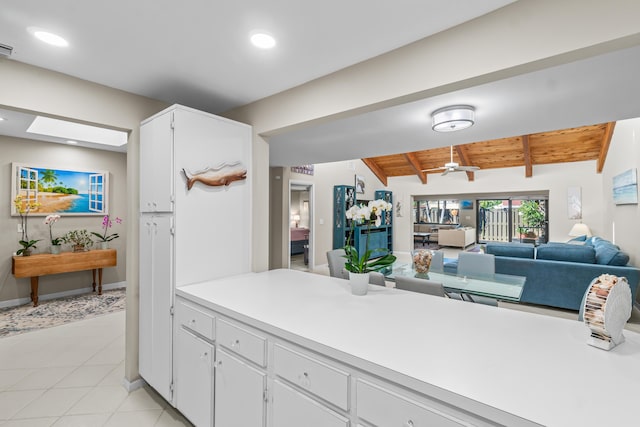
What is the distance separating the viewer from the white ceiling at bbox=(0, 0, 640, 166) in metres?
1.36

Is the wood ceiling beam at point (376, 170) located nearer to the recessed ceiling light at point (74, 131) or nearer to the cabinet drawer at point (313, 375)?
the recessed ceiling light at point (74, 131)

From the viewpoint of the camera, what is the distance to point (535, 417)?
2.47 feet

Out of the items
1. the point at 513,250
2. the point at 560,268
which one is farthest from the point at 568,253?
the point at 513,250

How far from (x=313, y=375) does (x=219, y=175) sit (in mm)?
1569

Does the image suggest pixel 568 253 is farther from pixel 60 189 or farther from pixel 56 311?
pixel 60 189

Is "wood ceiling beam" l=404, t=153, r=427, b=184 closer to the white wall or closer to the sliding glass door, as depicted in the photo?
the sliding glass door

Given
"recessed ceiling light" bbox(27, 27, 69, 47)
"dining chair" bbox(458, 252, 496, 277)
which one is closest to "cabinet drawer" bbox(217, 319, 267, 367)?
"recessed ceiling light" bbox(27, 27, 69, 47)

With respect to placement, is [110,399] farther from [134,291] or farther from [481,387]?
[481,387]

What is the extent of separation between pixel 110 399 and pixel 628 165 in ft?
23.2

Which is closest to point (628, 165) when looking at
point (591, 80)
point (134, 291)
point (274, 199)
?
point (591, 80)

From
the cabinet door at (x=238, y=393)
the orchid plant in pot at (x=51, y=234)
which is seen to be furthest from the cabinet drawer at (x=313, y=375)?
the orchid plant in pot at (x=51, y=234)

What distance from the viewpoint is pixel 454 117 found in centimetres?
262

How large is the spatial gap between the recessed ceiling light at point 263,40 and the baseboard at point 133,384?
8.72 ft

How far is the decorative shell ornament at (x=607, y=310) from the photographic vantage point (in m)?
1.07
